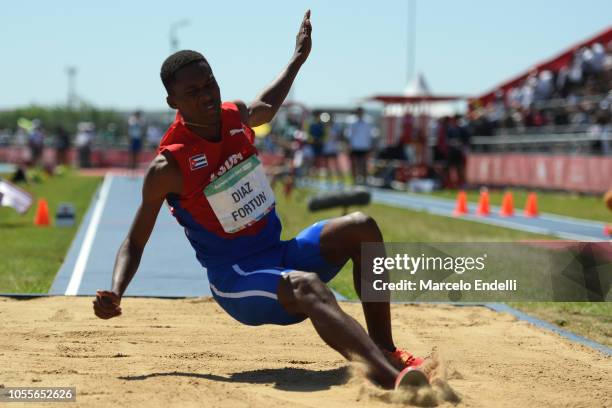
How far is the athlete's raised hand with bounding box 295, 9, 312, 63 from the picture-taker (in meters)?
6.27

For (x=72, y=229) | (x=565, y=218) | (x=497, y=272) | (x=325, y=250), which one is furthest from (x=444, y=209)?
(x=325, y=250)

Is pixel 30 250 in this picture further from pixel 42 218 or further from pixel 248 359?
pixel 248 359

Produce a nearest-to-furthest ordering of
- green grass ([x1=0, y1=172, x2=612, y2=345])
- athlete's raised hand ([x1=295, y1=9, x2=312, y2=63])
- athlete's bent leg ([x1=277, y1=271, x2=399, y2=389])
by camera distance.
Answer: athlete's bent leg ([x1=277, y1=271, x2=399, y2=389]), athlete's raised hand ([x1=295, y1=9, x2=312, y2=63]), green grass ([x1=0, y1=172, x2=612, y2=345])

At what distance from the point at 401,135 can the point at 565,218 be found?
13001mm

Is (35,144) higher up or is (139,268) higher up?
(139,268)

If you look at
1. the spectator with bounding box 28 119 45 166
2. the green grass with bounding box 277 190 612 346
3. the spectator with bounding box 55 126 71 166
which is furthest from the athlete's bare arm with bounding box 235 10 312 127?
the spectator with bounding box 55 126 71 166

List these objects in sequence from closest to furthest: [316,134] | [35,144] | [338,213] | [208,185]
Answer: [208,185] → [338,213] → [316,134] → [35,144]

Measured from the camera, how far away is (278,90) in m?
6.11

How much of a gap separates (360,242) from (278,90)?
1327 millimetres

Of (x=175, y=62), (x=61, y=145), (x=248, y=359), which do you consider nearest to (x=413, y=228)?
(x=248, y=359)

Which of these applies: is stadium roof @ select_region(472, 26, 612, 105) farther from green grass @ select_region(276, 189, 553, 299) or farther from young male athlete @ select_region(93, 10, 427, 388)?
young male athlete @ select_region(93, 10, 427, 388)

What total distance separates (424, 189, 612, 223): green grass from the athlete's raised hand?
12.4m

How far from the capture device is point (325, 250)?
527 centimetres

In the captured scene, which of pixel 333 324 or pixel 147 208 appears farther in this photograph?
pixel 147 208
